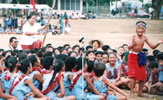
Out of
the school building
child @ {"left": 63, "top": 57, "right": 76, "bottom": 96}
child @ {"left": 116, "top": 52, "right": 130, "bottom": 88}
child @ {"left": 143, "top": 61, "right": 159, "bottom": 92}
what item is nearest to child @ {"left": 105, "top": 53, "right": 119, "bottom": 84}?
child @ {"left": 116, "top": 52, "right": 130, "bottom": 88}

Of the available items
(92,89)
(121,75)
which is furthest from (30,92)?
(121,75)

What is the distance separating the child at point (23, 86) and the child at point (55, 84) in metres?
0.20

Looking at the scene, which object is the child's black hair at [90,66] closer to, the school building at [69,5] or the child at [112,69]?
the child at [112,69]

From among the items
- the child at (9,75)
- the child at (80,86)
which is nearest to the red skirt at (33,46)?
the child at (9,75)

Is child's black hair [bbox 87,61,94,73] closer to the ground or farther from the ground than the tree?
closer to the ground

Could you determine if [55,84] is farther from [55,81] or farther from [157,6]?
[157,6]

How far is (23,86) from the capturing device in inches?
204

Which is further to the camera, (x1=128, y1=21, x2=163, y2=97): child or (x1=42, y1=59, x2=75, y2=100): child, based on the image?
(x1=128, y1=21, x2=163, y2=97): child

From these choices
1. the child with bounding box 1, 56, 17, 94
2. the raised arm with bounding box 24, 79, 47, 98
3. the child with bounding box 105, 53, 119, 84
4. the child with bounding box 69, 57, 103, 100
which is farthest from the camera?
the child with bounding box 105, 53, 119, 84

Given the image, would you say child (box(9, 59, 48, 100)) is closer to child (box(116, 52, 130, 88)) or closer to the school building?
child (box(116, 52, 130, 88))

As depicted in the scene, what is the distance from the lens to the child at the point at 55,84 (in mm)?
5262

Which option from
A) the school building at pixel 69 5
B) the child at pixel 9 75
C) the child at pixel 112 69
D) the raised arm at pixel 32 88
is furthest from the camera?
the school building at pixel 69 5

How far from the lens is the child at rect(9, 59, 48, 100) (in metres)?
5.11

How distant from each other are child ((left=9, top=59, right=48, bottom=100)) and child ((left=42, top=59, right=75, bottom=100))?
20 cm
